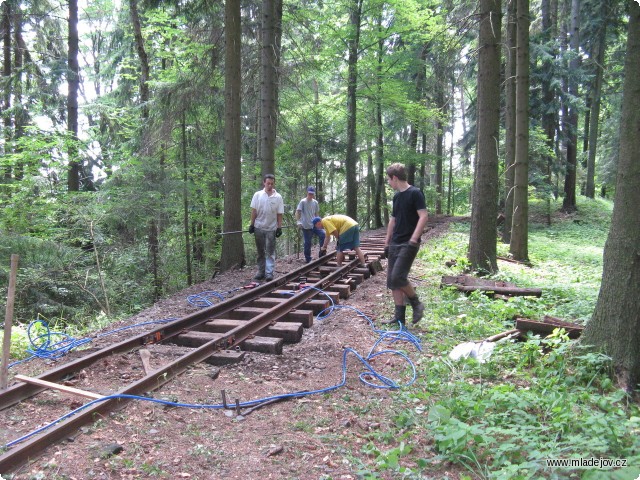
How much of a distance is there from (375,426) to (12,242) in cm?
892

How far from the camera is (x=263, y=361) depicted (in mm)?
4883

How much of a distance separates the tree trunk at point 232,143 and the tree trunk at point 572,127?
19.0 meters

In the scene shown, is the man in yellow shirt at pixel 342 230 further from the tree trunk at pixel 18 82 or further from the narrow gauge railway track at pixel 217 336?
the tree trunk at pixel 18 82

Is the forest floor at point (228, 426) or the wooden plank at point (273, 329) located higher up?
the wooden plank at point (273, 329)

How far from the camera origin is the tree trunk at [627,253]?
3.82 meters

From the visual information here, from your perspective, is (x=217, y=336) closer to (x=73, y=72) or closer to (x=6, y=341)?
(x=6, y=341)

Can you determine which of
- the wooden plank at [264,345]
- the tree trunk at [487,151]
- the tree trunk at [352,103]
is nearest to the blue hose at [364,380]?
the wooden plank at [264,345]

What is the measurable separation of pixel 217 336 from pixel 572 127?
82.3 ft

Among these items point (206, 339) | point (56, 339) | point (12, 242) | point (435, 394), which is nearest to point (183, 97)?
point (12, 242)

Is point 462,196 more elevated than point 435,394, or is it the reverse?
point 462,196

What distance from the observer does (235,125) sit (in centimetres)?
1113

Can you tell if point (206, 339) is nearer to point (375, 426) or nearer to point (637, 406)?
point (375, 426)

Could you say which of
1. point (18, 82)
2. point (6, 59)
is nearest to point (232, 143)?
point (18, 82)

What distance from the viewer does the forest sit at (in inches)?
367
